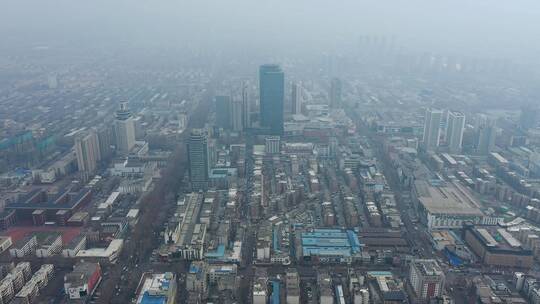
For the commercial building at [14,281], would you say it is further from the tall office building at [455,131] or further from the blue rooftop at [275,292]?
the tall office building at [455,131]

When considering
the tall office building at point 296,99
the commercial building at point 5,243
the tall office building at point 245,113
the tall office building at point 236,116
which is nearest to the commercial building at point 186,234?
the commercial building at point 5,243

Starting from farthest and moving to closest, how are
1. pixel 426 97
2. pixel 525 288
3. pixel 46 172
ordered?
pixel 426 97, pixel 46 172, pixel 525 288

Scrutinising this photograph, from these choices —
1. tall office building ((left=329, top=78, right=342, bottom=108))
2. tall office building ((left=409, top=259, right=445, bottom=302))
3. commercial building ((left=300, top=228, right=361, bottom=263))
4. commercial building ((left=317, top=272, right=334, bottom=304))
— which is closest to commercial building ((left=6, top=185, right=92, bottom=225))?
commercial building ((left=300, top=228, right=361, bottom=263))

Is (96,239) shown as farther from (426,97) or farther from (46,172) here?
(426,97)

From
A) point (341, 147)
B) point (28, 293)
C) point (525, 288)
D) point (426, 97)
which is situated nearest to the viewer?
point (28, 293)

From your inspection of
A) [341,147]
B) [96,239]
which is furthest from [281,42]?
[96,239]

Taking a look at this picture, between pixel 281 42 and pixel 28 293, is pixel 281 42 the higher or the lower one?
the higher one

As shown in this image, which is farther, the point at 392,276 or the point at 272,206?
the point at 272,206

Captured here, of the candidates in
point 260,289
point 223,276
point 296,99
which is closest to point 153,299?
point 223,276
